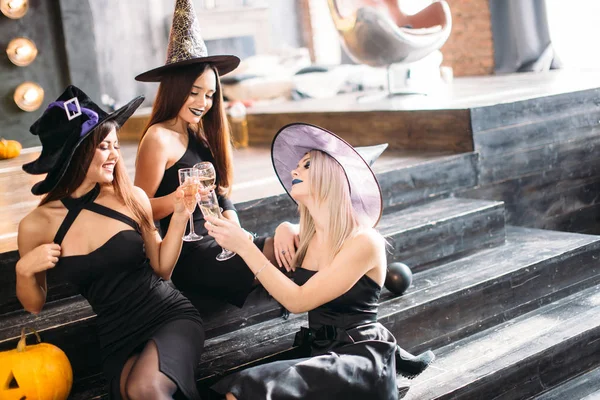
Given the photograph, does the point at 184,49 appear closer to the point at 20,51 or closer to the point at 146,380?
the point at 146,380

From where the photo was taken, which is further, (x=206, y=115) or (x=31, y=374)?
(x=206, y=115)

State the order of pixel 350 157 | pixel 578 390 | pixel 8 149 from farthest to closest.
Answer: pixel 8 149 < pixel 578 390 < pixel 350 157

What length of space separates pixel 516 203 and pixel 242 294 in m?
2.05

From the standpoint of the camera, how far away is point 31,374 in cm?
219

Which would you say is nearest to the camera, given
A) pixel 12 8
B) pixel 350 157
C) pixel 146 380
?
pixel 146 380

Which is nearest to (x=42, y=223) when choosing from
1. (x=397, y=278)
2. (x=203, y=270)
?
(x=203, y=270)

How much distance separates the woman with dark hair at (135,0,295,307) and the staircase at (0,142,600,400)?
0.14m

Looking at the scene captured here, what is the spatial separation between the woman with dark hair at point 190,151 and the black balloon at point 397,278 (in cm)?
A: 47

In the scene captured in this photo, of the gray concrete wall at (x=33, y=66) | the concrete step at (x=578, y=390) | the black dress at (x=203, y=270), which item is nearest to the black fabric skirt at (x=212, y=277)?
the black dress at (x=203, y=270)

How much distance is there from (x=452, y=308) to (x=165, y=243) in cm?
122

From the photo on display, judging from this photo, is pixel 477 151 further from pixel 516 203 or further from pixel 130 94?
pixel 130 94

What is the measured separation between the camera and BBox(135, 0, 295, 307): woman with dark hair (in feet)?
8.95

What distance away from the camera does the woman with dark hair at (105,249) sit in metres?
2.15

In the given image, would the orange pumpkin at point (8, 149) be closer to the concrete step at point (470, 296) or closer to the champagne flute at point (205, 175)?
the concrete step at point (470, 296)
